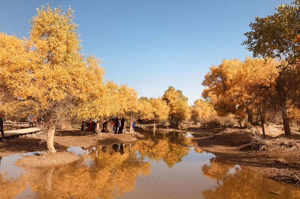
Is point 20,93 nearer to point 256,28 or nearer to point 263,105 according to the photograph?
point 256,28

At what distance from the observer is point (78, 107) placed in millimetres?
16000

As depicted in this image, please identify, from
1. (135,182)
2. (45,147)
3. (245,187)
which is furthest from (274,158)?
(45,147)

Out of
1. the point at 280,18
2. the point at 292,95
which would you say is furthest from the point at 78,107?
the point at 292,95

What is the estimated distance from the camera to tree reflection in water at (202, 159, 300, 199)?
9.89 meters

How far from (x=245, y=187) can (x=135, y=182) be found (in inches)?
229

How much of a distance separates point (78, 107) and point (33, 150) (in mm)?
6620

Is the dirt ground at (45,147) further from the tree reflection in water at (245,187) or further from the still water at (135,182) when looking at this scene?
the tree reflection in water at (245,187)

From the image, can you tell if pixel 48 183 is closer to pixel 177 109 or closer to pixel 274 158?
pixel 274 158

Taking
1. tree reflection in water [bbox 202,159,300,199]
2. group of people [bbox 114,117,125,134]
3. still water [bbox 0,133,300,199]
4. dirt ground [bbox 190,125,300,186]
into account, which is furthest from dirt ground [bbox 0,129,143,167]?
dirt ground [bbox 190,125,300,186]

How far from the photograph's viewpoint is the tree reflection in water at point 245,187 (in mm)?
9891

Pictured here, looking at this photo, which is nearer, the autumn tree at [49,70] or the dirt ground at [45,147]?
the autumn tree at [49,70]

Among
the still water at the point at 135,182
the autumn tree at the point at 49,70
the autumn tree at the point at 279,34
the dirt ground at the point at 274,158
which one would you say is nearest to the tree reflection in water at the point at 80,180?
the still water at the point at 135,182

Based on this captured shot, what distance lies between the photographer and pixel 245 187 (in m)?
11.1

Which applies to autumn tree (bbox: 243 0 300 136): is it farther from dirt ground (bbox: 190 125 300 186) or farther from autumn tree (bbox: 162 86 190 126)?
autumn tree (bbox: 162 86 190 126)
